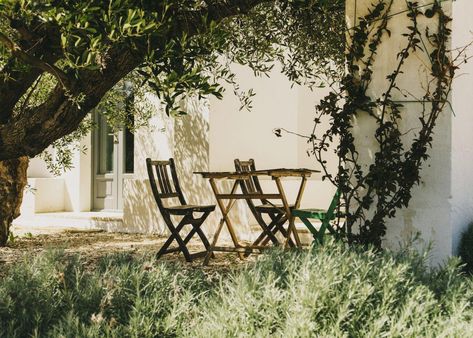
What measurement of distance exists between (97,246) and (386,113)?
16.9 ft

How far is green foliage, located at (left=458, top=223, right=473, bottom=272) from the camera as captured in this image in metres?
5.39

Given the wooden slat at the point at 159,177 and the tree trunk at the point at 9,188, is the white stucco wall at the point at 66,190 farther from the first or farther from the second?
the wooden slat at the point at 159,177

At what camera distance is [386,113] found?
5.45m

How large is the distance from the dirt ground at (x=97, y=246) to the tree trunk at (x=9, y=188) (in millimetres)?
320

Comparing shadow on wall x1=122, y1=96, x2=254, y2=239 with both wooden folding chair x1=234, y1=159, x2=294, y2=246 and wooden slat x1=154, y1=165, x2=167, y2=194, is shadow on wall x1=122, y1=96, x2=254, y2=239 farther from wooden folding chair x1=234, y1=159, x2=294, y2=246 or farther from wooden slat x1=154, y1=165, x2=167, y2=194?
wooden slat x1=154, y1=165, x2=167, y2=194

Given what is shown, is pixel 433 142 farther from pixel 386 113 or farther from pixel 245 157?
pixel 245 157

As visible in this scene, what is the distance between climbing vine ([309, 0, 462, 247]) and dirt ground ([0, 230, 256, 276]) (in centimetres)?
209

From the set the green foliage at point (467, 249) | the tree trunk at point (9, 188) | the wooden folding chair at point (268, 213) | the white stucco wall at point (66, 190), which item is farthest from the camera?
the white stucco wall at point (66, 190)

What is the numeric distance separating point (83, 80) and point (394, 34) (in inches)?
104

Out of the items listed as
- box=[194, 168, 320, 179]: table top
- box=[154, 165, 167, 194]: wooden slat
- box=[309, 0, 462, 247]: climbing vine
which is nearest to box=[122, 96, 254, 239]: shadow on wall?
box=[154, 165, 167, 194]: wooden slat

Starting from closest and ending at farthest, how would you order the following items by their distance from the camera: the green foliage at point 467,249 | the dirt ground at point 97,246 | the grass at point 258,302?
the grass at point 258,302
the green foliage at point 467,249
the dirt ground at point 97,246

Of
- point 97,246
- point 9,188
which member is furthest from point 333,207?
point 9,188

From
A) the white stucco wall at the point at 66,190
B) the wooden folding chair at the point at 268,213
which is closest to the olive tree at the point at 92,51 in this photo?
the wooden folding chair at the point at 268,213

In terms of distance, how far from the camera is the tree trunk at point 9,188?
8906mm
